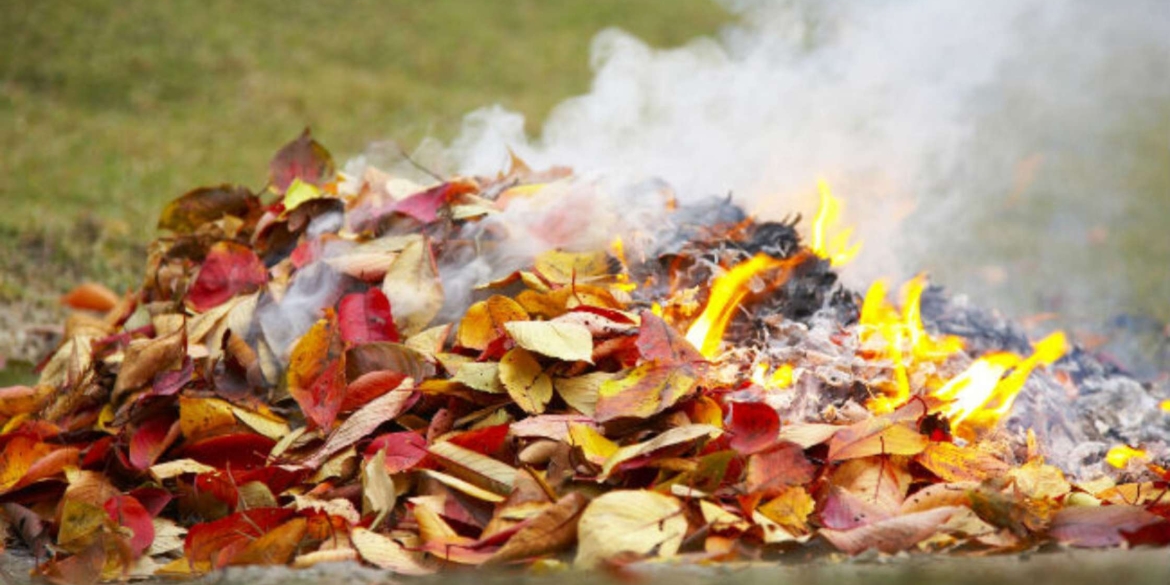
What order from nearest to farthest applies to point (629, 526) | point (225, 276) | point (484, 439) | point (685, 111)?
1. point (629, 526)
2. point (484, 439)
3. point (225, 276)
4. point (685, 111)

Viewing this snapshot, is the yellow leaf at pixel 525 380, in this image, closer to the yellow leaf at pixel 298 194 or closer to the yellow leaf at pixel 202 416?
the yellow leaf at pixel 202 416

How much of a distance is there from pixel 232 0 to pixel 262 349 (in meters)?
5.57

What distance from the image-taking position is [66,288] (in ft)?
11.9

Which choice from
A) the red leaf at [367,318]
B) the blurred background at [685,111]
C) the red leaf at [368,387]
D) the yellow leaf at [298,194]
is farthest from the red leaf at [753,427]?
the yellow leaf at [298,194]

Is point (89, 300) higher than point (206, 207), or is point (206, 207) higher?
point (206, 207)

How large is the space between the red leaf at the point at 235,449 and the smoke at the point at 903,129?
991mm

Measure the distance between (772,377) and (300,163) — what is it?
1.35 metres

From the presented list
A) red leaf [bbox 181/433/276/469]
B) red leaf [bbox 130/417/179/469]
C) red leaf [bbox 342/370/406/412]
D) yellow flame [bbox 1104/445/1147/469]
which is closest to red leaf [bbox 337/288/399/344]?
red leaf [bbox 342/370/406/412]

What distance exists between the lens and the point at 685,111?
317cm

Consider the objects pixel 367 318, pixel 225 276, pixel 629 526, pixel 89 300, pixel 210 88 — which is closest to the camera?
pixel 629 526

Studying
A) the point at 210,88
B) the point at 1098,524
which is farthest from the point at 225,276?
the point at 210,88

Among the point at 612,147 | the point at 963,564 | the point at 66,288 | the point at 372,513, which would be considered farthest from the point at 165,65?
the point at 963,564

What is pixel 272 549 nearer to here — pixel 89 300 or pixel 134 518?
pixel 134 518

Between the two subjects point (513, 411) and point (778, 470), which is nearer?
point (778, 470)
